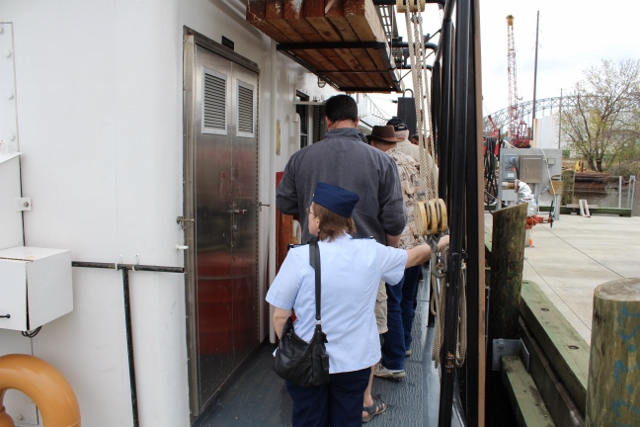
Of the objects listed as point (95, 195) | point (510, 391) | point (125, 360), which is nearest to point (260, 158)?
point (95, 195)

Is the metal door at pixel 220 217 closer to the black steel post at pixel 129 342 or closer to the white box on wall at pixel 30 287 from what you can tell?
the black steel post at pixel 129 342

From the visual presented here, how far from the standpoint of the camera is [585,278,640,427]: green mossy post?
1.88 metres

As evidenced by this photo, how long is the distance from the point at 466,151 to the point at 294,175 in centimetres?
119

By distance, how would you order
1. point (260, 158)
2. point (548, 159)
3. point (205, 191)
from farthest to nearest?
point (548, 159), point (260, 158), point (205, 191)

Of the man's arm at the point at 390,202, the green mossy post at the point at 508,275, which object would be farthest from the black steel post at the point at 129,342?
the green mossy post at the point at 508,275

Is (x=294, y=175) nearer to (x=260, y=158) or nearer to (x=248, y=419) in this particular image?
(x=260, y=158)

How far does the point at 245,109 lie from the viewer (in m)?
3.60

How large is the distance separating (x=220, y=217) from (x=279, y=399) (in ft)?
4.15

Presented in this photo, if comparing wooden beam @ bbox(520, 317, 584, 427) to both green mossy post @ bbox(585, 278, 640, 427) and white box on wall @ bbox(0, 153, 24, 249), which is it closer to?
green mossy post @ bbox(585, 278, 640, 427)

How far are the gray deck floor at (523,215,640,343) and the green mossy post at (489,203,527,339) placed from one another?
0.61 m

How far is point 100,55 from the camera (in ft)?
8.71

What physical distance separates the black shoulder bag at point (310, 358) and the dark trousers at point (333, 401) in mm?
127

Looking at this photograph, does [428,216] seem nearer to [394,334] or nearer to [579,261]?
[394,334]

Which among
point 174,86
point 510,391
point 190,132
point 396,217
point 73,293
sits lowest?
point 510,391
